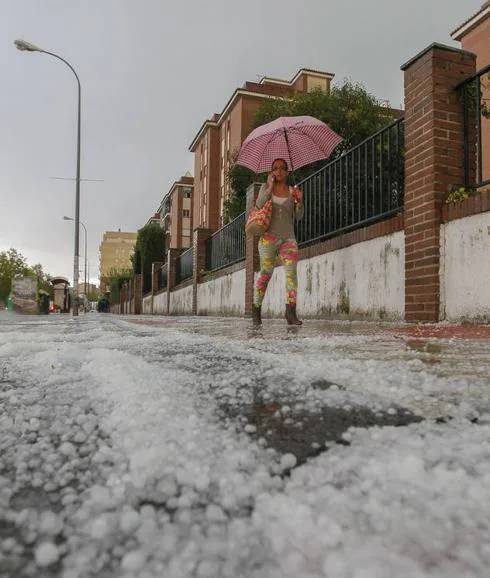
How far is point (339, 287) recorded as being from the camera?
6.28 meters

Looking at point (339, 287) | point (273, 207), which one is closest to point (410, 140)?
point (273, 207)

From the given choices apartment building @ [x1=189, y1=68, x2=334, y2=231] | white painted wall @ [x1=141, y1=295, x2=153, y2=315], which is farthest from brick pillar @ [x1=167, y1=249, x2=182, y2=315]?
apartment building @ [x1=189, y1=68, x2=334, y2=231]

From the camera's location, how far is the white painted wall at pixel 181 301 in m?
15.8

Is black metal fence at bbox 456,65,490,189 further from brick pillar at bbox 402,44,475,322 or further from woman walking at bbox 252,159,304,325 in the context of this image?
woman walking at bbox 252,159,304,325

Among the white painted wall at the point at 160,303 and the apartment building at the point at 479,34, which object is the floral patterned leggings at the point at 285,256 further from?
the white painted wall at the point at 160,303

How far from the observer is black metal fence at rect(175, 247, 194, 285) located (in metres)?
15.9

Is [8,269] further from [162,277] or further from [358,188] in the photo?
[358,188]

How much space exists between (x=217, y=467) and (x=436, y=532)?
12.0 inches

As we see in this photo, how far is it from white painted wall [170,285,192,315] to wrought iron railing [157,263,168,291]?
2.06 metres

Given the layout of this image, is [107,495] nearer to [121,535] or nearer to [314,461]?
[121,535]

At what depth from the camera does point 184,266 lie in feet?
56.8

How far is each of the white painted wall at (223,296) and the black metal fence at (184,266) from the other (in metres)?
1.71

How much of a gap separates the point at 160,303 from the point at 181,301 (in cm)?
503

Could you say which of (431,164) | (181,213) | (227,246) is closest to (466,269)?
(431,164)
